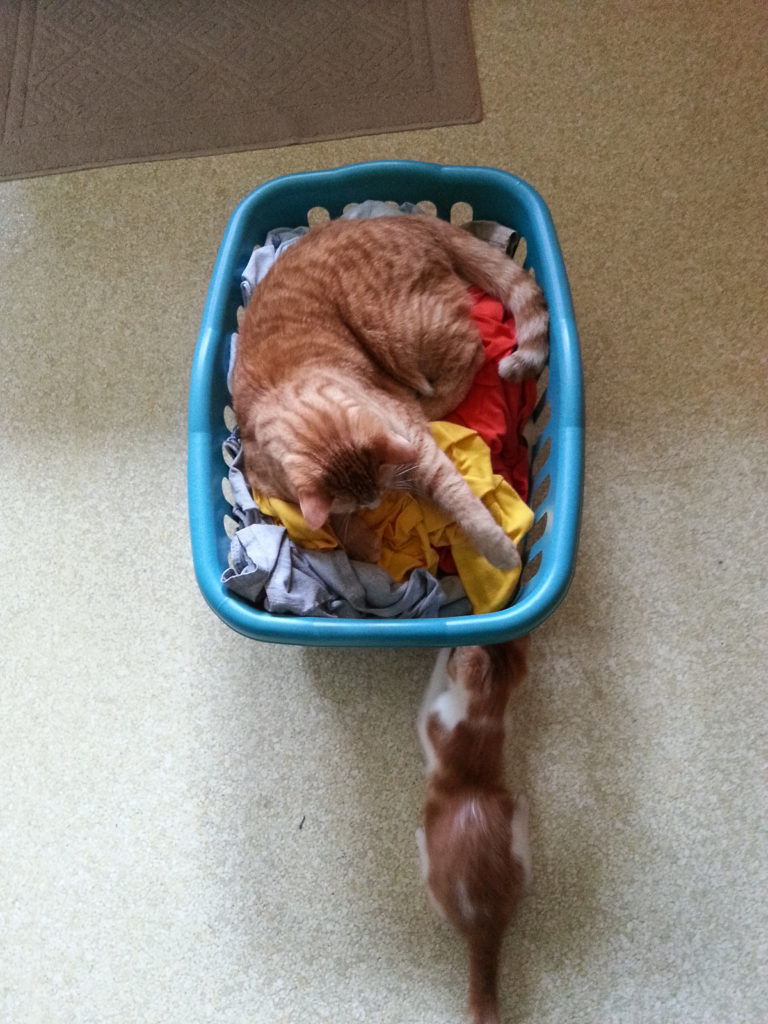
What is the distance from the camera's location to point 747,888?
110cm

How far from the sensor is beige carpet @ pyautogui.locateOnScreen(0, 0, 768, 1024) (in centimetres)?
110

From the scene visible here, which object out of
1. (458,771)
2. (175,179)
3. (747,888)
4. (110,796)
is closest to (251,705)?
(110,796)

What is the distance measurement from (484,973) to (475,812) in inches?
8.6

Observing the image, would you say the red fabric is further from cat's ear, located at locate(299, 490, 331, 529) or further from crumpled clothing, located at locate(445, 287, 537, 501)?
cat's ear, located at locate(299, 490, 331, 529)

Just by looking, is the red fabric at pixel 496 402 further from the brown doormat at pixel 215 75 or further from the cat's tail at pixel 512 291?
the brown doormat at pixel 215 75

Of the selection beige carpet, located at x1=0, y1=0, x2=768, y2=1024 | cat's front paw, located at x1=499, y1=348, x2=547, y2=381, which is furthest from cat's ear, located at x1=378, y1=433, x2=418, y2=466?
beige carpet, located at x1=0, y1=0, x2=768, y2=1024

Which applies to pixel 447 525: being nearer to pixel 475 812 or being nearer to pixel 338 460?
pixel 338 460

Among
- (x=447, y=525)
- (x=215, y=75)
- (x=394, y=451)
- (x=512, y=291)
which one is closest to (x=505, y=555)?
(x=447, y=525)

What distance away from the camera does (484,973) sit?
1022mm

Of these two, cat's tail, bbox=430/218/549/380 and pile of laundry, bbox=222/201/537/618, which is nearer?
pile of laundry, bbox=222/201/537/618

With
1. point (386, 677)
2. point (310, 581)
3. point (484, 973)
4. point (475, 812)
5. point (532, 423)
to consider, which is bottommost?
point (484, 973)

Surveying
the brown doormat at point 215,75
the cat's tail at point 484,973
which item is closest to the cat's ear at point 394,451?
the cat's tail at point 484,973

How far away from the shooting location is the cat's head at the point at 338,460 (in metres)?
0.96

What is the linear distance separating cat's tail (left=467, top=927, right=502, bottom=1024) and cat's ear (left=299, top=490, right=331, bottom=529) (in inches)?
24.2
